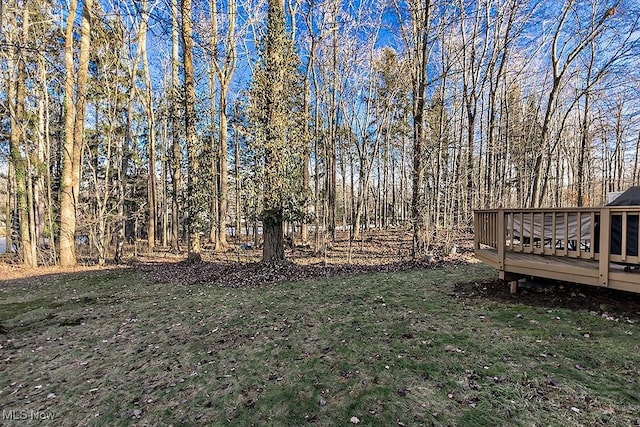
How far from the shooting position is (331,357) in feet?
10.2

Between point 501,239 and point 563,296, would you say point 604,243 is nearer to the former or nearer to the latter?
point 563,296

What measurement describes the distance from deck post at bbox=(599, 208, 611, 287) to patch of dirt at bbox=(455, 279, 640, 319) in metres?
0.55

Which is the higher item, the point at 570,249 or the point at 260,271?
the point at 570,249

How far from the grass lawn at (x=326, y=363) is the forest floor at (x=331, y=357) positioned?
0.05ft

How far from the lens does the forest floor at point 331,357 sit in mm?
2260

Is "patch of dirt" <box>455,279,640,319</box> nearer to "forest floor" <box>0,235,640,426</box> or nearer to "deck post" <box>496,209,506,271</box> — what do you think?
"forest floor" <box>0,235,640,426</box>

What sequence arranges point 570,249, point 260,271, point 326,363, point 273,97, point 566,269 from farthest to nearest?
point 273,97 < point 260,271 < point 570,249 < point 566,269 < point 326,363

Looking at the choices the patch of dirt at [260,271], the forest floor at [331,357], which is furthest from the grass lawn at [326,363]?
the patch of dirt at [260,271]

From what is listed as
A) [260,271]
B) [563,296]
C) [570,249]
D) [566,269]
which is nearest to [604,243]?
[566,269]

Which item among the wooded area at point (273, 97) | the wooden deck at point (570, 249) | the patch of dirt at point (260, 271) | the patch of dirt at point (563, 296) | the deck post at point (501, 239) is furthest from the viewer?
the wooded area at point (273, 97)

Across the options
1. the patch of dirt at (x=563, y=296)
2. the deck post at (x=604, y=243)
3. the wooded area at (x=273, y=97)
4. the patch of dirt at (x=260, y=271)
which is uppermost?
the wooded area at (x=273, y=97)

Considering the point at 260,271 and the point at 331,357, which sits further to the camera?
the point at 260,271

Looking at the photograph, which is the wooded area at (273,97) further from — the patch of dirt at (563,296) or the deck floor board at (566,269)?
the deck floor board at (566,269)
